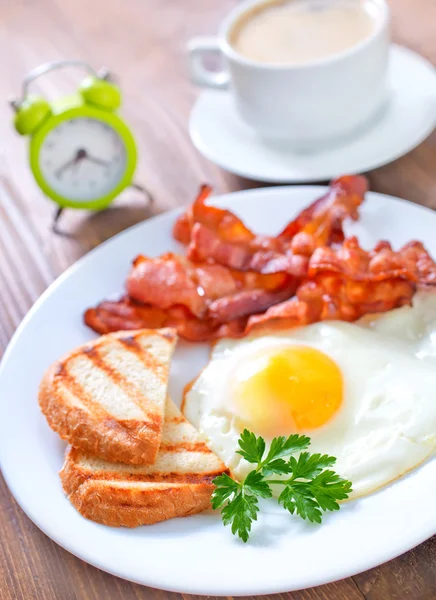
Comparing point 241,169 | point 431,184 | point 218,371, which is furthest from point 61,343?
point 431,184

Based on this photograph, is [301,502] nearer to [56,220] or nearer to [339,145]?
[339,145]

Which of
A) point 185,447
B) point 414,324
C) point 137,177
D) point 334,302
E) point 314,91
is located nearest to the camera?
point 185,447

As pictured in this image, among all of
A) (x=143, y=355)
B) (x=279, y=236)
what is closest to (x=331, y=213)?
(x=279, y=236)

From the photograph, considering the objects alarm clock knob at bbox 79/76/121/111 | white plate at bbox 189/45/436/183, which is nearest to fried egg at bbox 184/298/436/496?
white plate at bbox 189/45/436/183

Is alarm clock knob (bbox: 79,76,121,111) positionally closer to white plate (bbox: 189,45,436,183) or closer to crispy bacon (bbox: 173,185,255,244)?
white plate (bbox: 189,45,436,183)

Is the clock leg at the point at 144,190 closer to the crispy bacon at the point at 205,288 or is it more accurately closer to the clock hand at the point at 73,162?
the clock hand at the point at 73,162

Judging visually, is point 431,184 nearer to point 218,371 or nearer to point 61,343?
point 218,371

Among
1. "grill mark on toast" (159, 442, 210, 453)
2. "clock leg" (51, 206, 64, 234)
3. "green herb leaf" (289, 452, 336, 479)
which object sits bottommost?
"clock leg" (51, 206, 64, 234)
